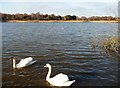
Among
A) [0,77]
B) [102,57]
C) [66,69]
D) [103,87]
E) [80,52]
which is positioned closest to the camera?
[103,87]

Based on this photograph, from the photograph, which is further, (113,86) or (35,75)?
(35,75)

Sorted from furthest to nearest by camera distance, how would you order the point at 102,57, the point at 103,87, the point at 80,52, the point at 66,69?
the point at 80,52, the point at 102,57, the point at 66,69, the point at 103,87

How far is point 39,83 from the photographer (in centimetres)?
1199

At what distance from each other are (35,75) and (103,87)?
386 cm

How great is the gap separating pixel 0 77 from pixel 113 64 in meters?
6.88

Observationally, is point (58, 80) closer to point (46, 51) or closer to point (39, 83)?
point (39, 83)

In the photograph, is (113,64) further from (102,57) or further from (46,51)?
(46,51)

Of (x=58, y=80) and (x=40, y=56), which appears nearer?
(x=58, y=80)

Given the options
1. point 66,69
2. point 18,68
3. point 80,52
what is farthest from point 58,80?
point 80,52

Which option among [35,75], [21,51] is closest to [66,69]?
[35,75]

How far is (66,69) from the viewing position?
14.4 metres

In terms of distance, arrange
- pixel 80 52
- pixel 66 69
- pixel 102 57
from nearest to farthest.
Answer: pixel 66 69 → pixel 102 57 → pixel 80 52

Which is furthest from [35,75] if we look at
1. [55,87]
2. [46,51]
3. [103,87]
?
[46,51]

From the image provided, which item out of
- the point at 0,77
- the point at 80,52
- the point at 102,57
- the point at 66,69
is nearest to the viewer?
the point at 0,77
